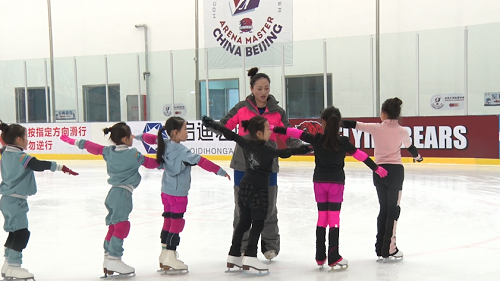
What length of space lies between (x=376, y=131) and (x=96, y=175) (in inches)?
313

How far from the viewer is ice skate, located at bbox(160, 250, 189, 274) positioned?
12.4 ft

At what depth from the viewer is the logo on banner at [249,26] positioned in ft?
48.6

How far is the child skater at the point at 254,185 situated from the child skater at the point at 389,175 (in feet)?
2.14

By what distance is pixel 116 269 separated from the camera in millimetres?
3689

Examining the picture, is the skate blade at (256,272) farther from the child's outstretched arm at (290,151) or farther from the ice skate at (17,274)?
the ice skate at (17,274)

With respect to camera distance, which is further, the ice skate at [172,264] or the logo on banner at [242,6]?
the logo on banner at [242,6]

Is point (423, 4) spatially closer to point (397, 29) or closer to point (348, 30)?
point (397, 29)

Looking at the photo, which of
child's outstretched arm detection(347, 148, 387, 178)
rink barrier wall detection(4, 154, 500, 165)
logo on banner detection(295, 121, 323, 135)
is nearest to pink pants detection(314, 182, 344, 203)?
child's outstretched arm detection(347, 148, 387, 178)

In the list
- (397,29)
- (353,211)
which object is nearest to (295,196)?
(353,211)

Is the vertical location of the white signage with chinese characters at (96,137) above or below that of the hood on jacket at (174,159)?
below

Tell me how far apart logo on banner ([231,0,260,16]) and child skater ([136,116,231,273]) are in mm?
11833

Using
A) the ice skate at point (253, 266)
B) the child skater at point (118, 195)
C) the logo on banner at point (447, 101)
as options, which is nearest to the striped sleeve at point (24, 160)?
the child skater at point (118, 195)

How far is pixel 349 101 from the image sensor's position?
44.4ft

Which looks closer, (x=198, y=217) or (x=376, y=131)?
(x=376, y=131)
